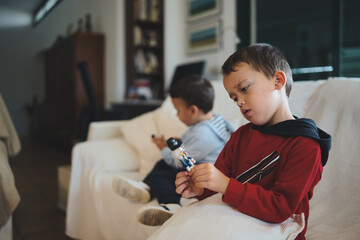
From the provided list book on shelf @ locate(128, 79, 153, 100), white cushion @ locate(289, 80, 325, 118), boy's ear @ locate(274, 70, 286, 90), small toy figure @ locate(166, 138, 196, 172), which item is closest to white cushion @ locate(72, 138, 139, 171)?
white cushion @ locate(289, 80, 325, 118)

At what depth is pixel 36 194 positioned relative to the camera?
4.62ft

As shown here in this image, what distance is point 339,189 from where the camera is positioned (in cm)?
103

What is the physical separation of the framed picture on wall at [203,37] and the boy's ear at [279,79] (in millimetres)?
2074

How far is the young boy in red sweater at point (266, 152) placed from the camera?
2.04ft

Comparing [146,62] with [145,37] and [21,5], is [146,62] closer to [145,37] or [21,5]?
[145,37]

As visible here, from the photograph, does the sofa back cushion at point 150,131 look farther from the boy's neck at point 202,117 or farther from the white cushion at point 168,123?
the boy's neck at point 202,117

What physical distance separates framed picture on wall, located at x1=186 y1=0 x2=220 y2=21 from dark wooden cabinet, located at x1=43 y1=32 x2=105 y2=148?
1214mm

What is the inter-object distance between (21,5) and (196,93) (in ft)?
2.55

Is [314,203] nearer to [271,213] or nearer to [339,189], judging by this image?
[339,189]

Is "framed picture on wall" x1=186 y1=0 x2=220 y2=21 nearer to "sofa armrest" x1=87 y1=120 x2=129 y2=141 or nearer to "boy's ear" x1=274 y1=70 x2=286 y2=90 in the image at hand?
"sofa armrest" x1=87 y1=120 x2=129 y2=141

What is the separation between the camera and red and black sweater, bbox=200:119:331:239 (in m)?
0.62

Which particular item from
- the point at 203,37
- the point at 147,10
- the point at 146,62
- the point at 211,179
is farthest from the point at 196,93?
the point at 147,10

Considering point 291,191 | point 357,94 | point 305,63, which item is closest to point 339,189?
point 357,94

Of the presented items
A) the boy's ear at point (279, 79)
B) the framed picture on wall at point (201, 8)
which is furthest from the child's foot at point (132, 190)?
the framed picture on wall at point (201, 8)
